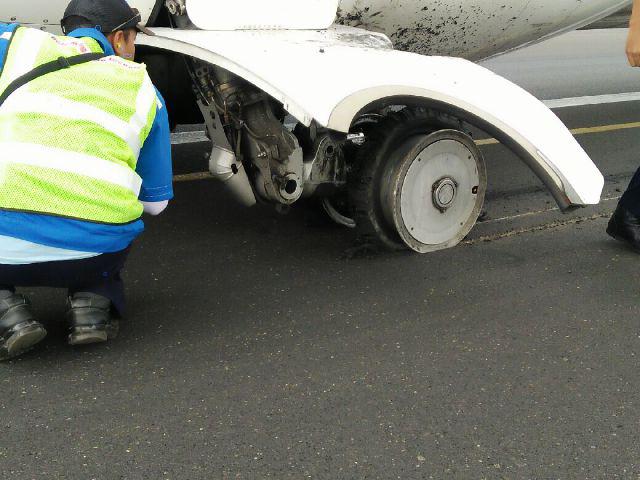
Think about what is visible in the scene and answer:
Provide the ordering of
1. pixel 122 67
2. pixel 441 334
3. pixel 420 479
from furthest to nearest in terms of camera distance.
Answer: pixel 441 334, pixel 122 67, pixel 420 479

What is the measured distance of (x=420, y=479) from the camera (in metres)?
2.40

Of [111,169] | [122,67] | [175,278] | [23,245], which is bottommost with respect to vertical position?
[175,278]

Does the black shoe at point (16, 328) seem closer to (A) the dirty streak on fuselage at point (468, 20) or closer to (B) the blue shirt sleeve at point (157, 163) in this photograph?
(B) the blue shirt sleeve at point (157, 163)

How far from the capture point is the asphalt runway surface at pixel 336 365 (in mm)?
2477

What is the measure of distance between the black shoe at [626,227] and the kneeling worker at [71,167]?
7.32ft

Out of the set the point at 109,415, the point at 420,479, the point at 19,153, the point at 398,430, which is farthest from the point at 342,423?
the point at 19,153

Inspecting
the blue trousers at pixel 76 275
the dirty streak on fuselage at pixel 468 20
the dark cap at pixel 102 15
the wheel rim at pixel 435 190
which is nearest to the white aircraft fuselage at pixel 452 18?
the dirty streak on fuselage at pixel 468 20

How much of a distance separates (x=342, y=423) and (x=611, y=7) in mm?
3797

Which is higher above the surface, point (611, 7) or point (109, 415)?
point (611, 7)

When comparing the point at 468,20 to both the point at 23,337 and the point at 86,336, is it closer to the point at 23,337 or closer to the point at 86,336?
the point at 86,336

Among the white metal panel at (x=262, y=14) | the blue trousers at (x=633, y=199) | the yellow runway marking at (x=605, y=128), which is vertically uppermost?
the white metal panel at (x=262, y=14)

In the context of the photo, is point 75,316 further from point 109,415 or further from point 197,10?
point 197,10

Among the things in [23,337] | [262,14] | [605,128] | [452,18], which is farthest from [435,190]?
[605,128]

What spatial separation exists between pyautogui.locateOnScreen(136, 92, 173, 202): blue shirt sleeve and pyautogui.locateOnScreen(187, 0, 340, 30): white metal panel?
652 mm
